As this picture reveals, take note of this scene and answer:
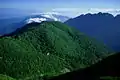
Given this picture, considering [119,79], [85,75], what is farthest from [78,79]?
[119,79]

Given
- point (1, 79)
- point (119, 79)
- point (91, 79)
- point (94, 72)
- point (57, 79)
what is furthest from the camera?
point (1, 79)

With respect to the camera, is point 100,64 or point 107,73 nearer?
point 107,73

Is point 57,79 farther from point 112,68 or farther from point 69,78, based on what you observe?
point 112,68

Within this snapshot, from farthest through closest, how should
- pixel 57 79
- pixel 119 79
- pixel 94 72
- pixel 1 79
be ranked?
pixel 1 79 → pixel 57 79 → pixel 94 72 → pixel 119 79

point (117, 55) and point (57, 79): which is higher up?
point (117, 55)

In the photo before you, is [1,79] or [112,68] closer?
[112,68]

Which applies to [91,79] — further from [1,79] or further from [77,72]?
[1,79]

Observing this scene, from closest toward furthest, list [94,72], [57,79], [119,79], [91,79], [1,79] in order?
[119,79], [91,79], [94,72], [57,79], [1,79]

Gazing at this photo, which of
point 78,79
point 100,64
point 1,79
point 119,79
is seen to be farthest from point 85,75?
point 1,79

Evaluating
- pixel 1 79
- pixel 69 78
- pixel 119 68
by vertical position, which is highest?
pixel 119 68
